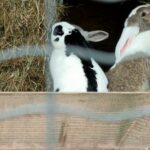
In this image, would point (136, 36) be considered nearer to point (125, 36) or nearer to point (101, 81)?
point (125, 36)

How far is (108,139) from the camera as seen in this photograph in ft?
5.56

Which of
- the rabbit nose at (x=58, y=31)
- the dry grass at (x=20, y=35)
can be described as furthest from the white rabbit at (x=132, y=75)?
the dry grass at (x=20, y=35)

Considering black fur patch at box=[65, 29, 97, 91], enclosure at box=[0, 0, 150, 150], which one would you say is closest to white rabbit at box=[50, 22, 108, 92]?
black fur patch at box=[65, 29, 97, 91]

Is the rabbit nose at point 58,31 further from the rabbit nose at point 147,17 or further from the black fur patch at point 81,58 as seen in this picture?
the rabbit nose at point 147,17

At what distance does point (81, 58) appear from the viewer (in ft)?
7.74

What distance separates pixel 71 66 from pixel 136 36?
35 centimetres

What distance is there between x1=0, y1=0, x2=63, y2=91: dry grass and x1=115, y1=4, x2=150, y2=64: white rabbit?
0.34 meters

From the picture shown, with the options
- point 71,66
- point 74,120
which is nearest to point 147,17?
point 71,66

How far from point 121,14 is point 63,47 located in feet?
3.28

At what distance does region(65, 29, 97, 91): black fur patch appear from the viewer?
7.32ft

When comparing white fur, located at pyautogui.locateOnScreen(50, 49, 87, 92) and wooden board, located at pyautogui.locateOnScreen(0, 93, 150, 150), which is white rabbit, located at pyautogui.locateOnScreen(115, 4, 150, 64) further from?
wooden board, located at pyautogui.locateOnScreen(0, 93, 150, 150)

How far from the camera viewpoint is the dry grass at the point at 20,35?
8.79ft

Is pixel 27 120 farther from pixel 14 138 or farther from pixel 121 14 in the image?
pixel 121 14

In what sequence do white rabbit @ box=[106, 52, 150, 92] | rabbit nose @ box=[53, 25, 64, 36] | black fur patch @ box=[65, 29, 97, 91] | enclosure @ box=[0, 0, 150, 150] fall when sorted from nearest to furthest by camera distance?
enclosure @ box=[0, 0, 150, 150]
black fur patch @ box=[65, 29, 97, 91]
white rabbit @ box=[106, 52, 150, 92]
rabbit nose @ box=[53, 25, 64, 36]
